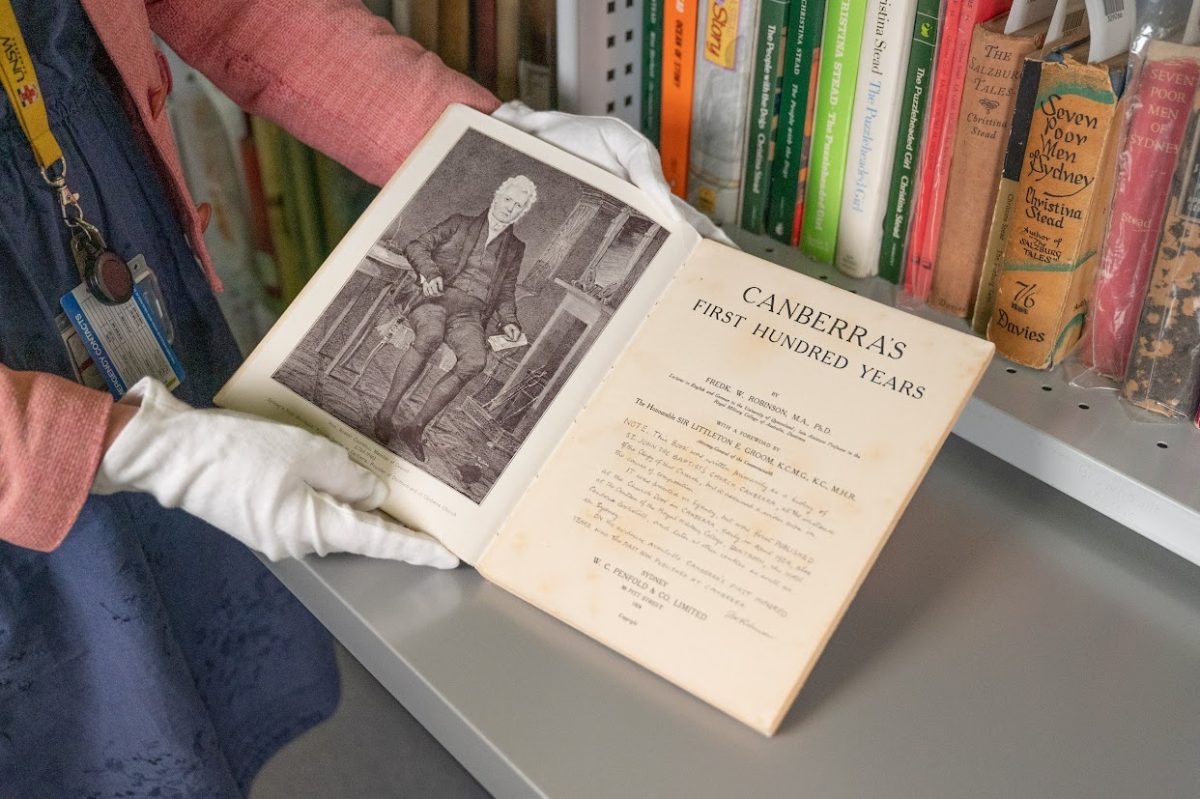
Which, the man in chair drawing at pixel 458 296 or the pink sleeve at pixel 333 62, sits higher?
the pink sleeve at pixel 333 62

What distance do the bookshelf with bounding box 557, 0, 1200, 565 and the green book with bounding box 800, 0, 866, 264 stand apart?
84mm

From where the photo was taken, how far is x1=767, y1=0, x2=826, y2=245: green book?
730 millimetres

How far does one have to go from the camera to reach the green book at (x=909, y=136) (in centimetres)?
67

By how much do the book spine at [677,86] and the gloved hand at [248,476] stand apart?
1.31 feet

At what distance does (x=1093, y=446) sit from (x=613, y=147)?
361 millimetres

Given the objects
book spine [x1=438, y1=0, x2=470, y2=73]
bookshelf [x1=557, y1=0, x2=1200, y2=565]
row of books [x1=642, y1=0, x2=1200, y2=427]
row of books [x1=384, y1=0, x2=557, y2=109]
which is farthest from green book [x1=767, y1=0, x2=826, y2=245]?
book spine [x1=438, y1=0, x2=470, y2=73]

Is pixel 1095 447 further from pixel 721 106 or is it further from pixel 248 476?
pixel 248 476

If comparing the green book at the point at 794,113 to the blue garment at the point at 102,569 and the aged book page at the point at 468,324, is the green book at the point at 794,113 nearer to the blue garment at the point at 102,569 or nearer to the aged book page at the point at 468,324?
the aged book page at the point at 468,324

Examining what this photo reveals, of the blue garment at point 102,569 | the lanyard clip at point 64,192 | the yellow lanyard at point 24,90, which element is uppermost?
the yellow lanyard at point 24,90

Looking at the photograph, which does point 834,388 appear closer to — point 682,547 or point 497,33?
point 682,547

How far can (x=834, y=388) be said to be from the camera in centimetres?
58

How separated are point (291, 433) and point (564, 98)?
1.32 ft

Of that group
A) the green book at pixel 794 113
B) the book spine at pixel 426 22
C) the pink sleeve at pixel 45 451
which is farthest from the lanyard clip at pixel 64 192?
the green book at pixel 794 113

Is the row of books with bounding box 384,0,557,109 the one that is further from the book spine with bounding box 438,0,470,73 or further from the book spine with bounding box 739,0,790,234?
the book spine with bounding box 739,0,790,234
